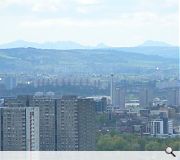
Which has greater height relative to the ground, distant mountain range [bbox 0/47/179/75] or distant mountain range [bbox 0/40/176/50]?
distant mountain range [bbox 0/40/176/50]

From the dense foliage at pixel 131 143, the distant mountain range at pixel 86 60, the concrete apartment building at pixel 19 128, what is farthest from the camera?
the distant mountain range at pixel 86 60

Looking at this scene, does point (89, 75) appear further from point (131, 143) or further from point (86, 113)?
point (131, 143)

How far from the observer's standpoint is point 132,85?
2658 mm

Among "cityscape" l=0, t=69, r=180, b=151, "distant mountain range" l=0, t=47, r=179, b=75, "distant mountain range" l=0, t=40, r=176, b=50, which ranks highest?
"distant mountain range" l=0, t=40, r=176, b=50

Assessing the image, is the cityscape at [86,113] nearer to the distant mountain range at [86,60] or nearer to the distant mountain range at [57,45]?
the distant mountain range at [86,60]

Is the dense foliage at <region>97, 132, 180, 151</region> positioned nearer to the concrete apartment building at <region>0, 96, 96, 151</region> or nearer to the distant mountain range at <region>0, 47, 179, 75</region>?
the concrete apartment building at <region>0, 96, 96, 151</region>

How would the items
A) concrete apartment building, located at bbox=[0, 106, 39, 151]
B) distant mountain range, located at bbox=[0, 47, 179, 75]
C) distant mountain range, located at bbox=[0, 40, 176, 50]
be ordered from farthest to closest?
1. distant mountain range, located at bbox=[0, 40, 176, 50]
2. distant mountain range, located at bbox=[0, 47, 179, 75]
3. concrete apartment building, located at bbox=[0, 106, 39, 151]

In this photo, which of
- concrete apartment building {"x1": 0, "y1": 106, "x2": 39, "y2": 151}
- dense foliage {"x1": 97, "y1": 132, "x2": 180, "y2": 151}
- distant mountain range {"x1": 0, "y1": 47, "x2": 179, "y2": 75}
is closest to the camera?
dense foliage {"x1": 97, "y1": 132, "x2": 180, "y2": 151}

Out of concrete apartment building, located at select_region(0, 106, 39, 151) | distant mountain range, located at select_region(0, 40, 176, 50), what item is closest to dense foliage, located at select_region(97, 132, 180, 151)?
concrete apartment building, located at select_region(0, 106, 39, 151)

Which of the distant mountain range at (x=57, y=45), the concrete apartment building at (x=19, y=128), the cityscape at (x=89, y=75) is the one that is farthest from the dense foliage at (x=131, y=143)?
the distant mountain range at (x=57, y=45)

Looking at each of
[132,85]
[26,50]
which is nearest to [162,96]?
[132,85]

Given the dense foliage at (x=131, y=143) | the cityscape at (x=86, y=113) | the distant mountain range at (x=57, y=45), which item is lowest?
the dense foliage at (x=131, y=143)

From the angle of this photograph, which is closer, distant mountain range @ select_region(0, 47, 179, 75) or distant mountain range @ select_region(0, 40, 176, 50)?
distant mountain range @ select_region(0, 47, 179, 75)

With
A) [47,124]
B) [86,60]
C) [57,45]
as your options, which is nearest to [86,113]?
[47,124]
